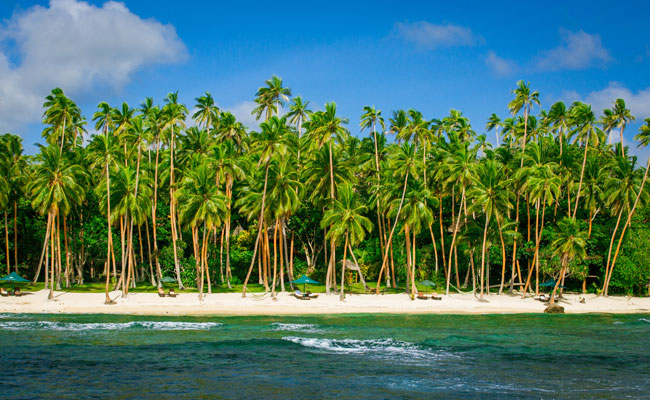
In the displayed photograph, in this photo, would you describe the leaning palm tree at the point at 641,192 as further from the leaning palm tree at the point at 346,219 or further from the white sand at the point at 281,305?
the leaning palm tree at the point at 346,219

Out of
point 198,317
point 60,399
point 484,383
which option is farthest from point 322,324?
point 60,399

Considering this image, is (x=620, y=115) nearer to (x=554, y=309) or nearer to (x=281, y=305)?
(x=554, y=309)

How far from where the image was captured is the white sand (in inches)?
1631

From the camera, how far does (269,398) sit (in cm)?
1734

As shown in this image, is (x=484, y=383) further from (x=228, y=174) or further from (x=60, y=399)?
(x=228, y=174)

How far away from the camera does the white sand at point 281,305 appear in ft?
136

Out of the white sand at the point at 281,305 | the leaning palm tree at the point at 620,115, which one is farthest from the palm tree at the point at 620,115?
the white sand at the point at 281,305

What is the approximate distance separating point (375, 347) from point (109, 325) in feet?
58.2

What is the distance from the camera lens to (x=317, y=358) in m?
24.2

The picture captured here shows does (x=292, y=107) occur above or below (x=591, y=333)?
above

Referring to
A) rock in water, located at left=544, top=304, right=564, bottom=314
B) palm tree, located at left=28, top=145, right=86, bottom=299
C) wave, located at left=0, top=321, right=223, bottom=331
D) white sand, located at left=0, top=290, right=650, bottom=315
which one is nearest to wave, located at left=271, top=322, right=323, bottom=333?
wave, located at left=0, top=321, right=223, bottom=331

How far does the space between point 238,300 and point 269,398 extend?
29.0m

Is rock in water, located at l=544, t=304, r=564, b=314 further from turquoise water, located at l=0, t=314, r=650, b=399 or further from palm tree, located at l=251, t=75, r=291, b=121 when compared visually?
palm tree, located at l=251, t=75, r=291, b=121

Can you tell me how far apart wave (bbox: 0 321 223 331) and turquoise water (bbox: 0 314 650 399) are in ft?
0.21
